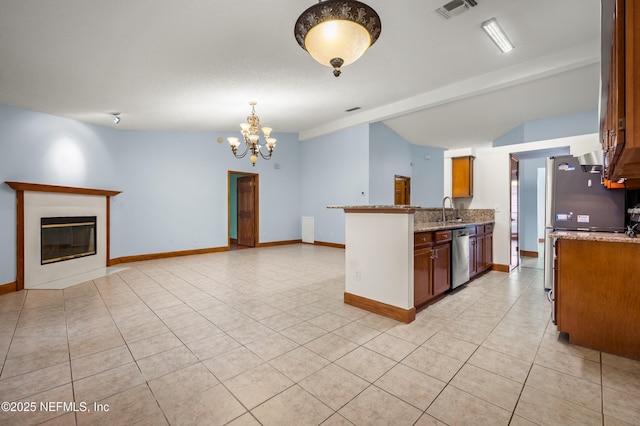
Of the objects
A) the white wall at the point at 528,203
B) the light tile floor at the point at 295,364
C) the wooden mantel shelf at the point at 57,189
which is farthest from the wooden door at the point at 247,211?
the white wall at the point at 528,203

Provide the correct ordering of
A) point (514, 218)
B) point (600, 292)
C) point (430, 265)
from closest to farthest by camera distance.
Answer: point (600, 292)
point (430, 265)
point (514, 218)

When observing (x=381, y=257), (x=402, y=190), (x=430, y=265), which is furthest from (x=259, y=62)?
(x=402, y=190)

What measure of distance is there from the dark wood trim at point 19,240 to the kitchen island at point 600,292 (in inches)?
248

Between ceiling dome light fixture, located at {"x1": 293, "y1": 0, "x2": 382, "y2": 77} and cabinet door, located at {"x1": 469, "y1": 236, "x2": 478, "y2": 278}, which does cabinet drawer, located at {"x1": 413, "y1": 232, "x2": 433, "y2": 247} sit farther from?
ceiling dome light fixture, located at {"x1": 293, "y1": 0, "x2": 382, "y2": 77}

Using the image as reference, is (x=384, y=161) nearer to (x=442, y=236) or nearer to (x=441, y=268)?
(x=442, y=236)

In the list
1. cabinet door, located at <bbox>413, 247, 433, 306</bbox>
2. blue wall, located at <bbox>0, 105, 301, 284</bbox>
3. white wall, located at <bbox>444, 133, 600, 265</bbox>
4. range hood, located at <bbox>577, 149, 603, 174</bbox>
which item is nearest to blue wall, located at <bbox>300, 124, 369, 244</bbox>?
blue wall, located at <bbox>0, 105, 301, 284</bbox>

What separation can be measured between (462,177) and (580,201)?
1.97 m

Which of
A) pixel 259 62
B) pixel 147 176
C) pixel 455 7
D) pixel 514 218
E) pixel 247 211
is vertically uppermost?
pixel 455 7

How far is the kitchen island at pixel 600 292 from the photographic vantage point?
81.4 inches

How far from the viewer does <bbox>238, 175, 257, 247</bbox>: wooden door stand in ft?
25.9

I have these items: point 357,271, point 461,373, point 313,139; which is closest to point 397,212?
point 357,271

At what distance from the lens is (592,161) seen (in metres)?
2.96

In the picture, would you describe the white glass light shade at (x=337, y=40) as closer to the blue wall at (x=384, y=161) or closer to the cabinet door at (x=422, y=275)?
the cabinet door at (x=422, y=275)

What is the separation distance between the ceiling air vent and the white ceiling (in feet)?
0.21
